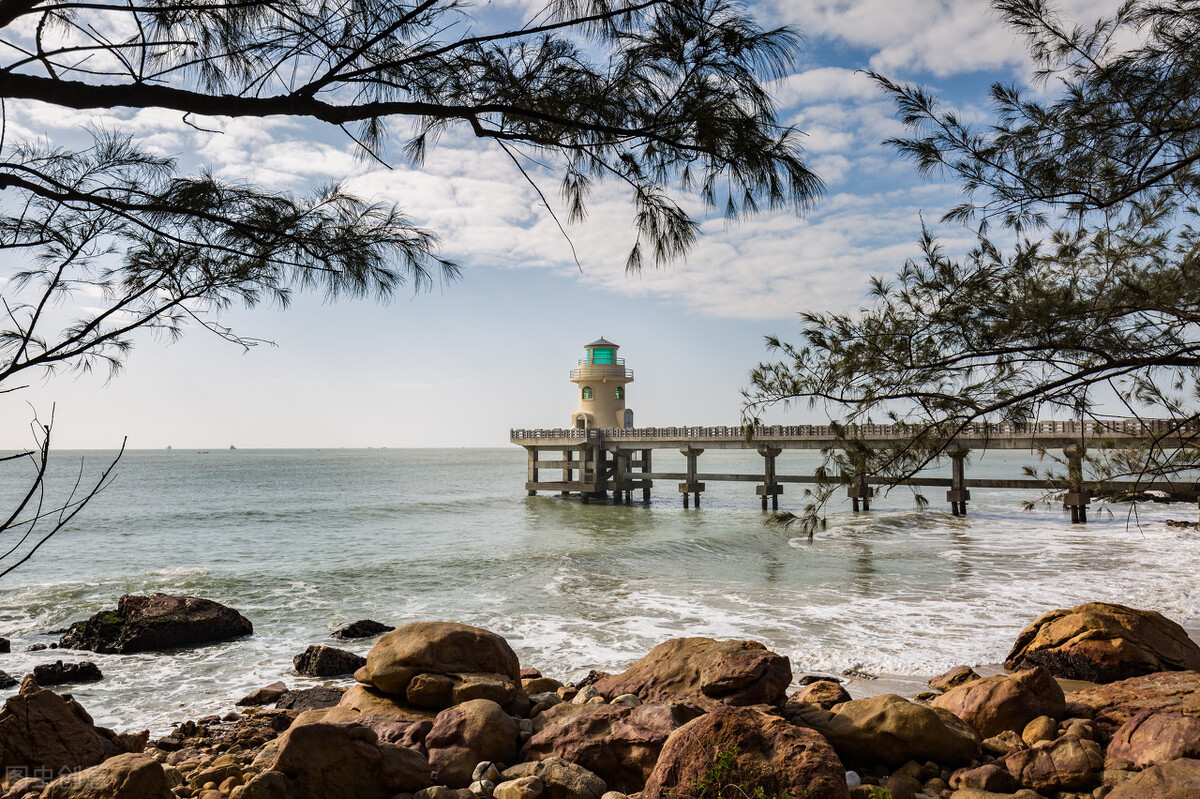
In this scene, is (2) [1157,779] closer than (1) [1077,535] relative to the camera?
Yes

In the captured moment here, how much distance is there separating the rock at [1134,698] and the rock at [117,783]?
5201 millimetres

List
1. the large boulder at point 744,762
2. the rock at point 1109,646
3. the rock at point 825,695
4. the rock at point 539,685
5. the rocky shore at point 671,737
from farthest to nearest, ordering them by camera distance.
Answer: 1. the rock at point 539,685
2. the rock at point 1109,646
3. the rock at point 825,695
4. the rocky shore at point 671,737
5. the large boulder at point 744,762

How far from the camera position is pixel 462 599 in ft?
43.4

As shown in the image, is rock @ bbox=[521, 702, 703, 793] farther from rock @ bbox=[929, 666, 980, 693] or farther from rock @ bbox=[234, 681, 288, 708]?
rock @ bbox=[234, 681, 288, 708]

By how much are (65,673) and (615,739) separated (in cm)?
793

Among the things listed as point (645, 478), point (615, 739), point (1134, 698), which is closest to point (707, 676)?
point (615, 739)

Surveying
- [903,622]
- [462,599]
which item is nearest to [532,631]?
[462,599]

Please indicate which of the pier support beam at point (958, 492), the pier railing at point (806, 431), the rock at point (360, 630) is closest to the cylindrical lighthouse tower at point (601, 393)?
the pier railing at point (806, 431)

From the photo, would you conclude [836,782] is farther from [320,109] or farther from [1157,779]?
[320,109]

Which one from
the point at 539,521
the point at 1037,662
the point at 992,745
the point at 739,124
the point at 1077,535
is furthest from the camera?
the point at 539,521

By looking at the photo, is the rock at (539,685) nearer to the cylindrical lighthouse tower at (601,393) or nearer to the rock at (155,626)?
the rock at (155,626)

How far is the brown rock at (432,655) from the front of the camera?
5.26 metres

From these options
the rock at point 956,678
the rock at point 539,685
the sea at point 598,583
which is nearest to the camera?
the rock at point 956,678

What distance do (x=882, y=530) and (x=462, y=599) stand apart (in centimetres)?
1455
